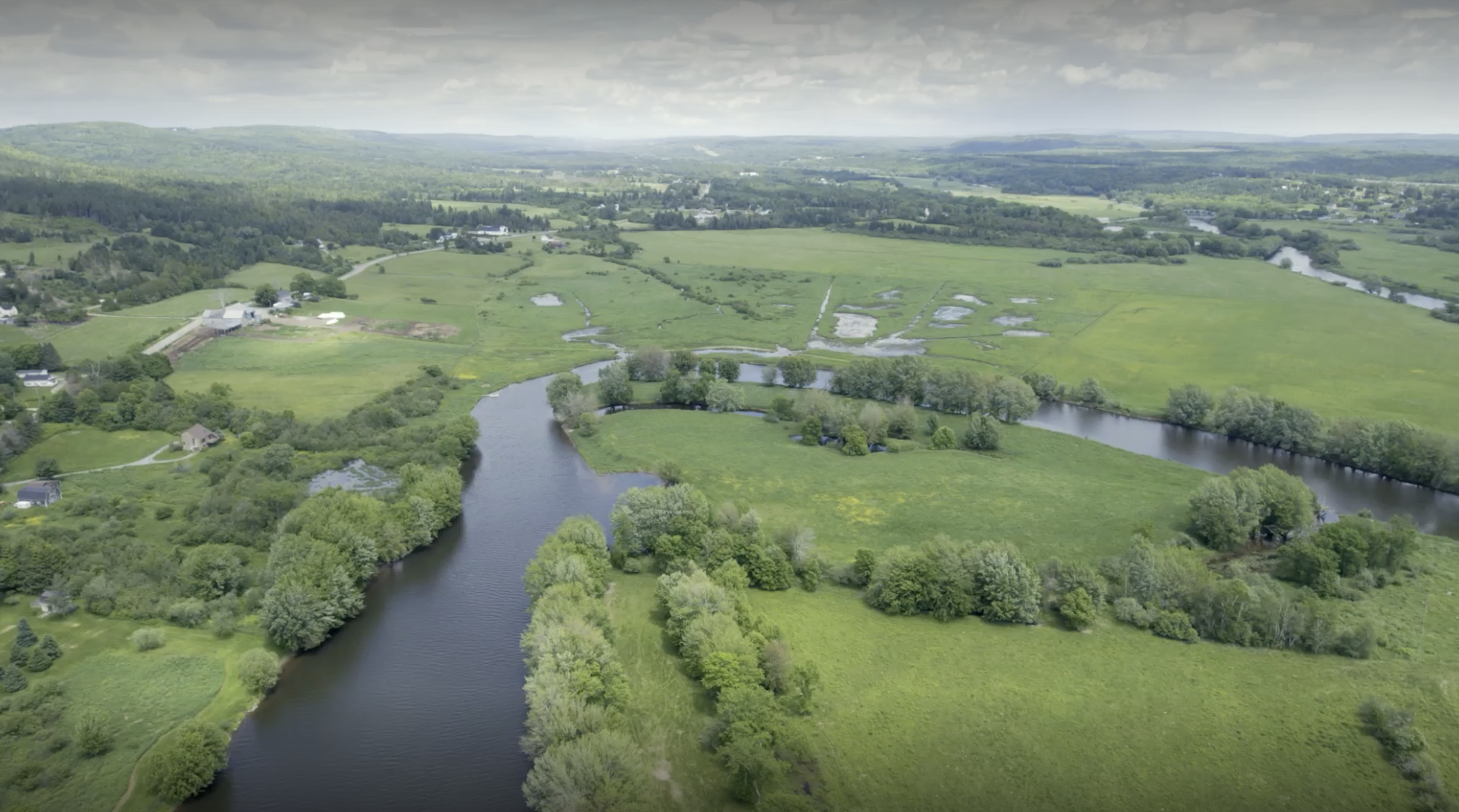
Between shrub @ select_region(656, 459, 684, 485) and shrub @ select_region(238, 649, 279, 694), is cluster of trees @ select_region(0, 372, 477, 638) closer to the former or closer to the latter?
shrub @ select_region(238, 649, 279, 694)

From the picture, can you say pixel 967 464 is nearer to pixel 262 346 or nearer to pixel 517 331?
pixel 517 331

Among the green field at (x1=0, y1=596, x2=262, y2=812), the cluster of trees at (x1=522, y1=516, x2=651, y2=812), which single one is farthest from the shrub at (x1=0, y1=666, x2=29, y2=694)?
the cluster of trees at (x1=522, y1=516, x2=651, y2=812)

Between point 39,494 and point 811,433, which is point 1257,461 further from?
point 39,494

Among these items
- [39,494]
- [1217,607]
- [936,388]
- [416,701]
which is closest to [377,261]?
[39,494]

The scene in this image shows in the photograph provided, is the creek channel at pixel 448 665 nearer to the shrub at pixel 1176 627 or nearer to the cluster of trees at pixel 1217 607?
the cluster of trees at pixel 1217 607

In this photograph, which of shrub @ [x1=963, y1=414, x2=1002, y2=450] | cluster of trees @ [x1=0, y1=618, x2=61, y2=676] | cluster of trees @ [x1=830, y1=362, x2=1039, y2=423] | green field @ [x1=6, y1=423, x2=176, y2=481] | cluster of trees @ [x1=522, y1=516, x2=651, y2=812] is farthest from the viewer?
cluster of trees @ [x1=830, y1=362, x2=1039, y2=423]

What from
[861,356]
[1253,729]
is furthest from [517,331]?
[1253,729]
